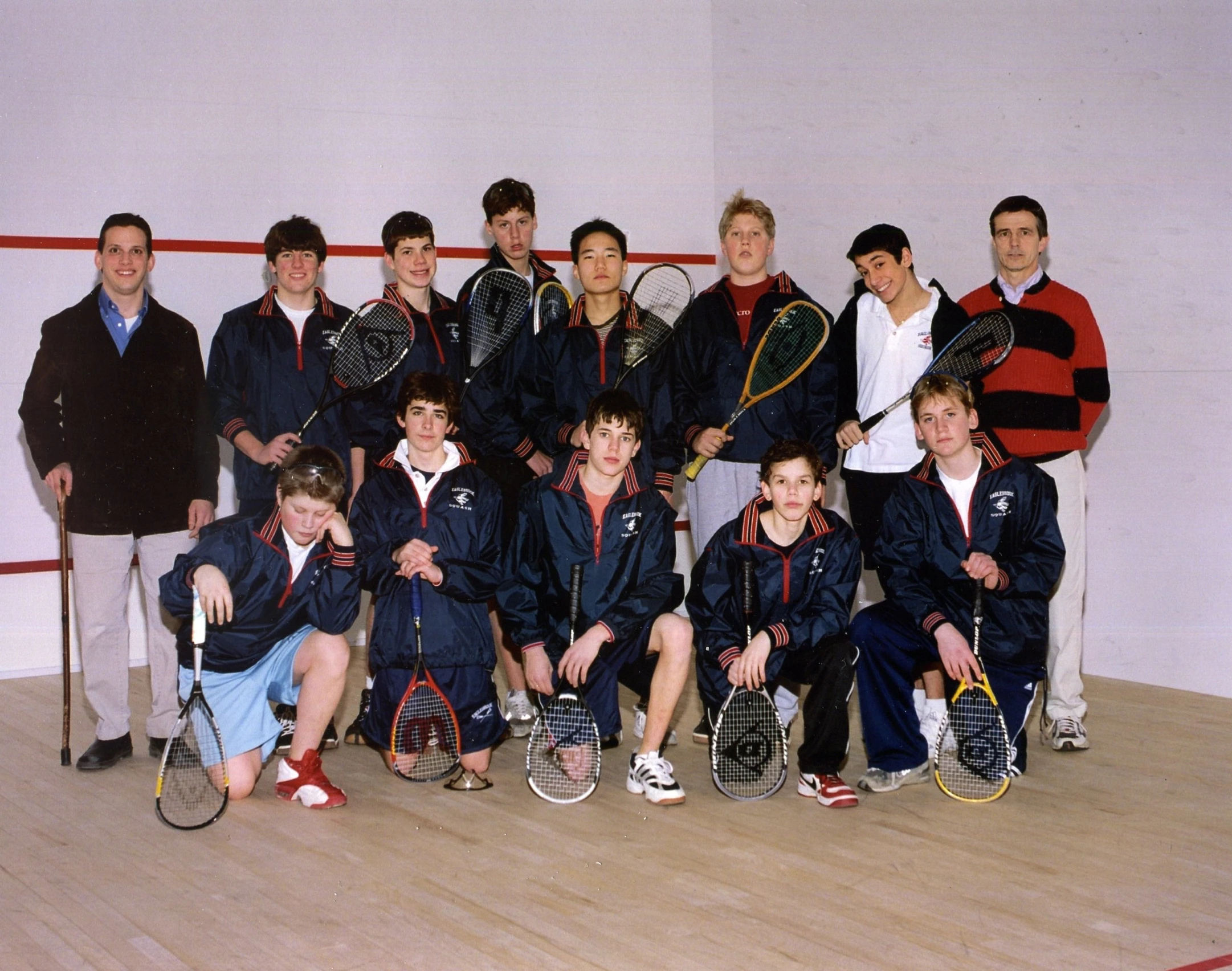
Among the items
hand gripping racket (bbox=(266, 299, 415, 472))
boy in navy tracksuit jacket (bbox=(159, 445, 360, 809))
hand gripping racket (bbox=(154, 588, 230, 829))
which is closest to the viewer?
hand gripping racket (bbox=(154, 588, 230, 829))

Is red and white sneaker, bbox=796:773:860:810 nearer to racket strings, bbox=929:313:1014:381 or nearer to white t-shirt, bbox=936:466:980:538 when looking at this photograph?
white t-shirt, bbox=936:466:980:538

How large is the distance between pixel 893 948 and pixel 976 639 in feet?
3.79

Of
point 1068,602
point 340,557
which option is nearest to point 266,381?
point 340,557

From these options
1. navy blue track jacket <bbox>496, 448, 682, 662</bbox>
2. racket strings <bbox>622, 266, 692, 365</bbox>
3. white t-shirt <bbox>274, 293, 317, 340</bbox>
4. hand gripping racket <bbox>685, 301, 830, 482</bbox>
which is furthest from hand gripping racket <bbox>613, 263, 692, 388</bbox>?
white t-shirt <bbox>274, 293, 317, 340</bbox>

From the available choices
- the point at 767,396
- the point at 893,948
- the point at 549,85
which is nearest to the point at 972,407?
the point at 767,396

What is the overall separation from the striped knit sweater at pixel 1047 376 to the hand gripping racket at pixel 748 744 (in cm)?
101

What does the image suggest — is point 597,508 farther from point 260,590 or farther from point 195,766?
point 195,766

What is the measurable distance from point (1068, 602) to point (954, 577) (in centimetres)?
66

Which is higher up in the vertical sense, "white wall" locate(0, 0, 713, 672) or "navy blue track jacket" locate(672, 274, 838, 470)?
"white wall" locate(0, 0, 713, 672)

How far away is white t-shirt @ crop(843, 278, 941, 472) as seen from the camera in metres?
3.80

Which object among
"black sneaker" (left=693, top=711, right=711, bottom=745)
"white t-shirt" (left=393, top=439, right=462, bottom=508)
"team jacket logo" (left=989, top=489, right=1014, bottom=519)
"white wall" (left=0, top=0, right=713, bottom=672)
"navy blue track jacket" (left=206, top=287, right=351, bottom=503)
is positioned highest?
"white wall" (left=0, top=0, right=713, bottom=672)

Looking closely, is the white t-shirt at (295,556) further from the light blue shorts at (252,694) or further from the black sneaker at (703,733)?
the black sneaker at (703,733)

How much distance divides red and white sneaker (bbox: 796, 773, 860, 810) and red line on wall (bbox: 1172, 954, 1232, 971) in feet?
3.29

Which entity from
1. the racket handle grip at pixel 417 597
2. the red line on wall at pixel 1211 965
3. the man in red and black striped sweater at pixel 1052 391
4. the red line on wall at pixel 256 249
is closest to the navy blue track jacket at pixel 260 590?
the racket handle grip at pixel 417 597
